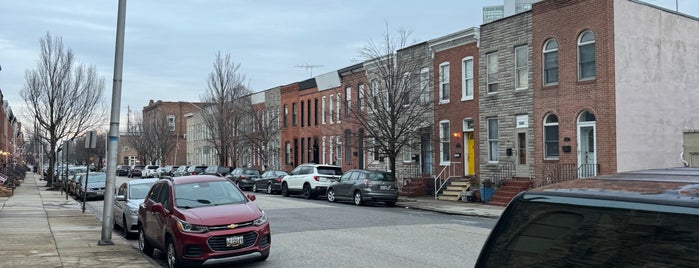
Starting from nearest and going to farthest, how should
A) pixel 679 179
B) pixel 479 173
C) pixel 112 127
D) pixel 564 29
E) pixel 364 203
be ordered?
pixel 679 179
pixel 112 127
pixel 564 29
pixel 364 203
pixel 479 173

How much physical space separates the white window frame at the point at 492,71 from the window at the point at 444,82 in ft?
9.67

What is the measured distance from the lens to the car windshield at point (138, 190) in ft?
52.3

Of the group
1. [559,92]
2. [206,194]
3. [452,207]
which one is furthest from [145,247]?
[559,92]

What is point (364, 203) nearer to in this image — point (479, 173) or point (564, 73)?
point (479, 173)

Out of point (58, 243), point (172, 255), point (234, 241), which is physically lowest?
point (58, 243)

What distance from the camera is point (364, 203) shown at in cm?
2536

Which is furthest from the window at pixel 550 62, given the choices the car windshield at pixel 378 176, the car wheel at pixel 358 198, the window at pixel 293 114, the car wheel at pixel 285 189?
the window at pixel 293 114

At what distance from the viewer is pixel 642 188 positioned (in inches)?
111

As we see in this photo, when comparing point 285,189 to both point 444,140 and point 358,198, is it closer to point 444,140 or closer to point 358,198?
point 358,198

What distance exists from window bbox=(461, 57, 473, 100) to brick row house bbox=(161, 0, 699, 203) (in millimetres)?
46

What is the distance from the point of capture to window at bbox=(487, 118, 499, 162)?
89.4 feet

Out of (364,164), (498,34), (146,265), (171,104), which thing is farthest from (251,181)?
(171,104)

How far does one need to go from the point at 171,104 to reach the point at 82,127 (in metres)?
55.6

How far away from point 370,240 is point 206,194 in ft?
12.8
